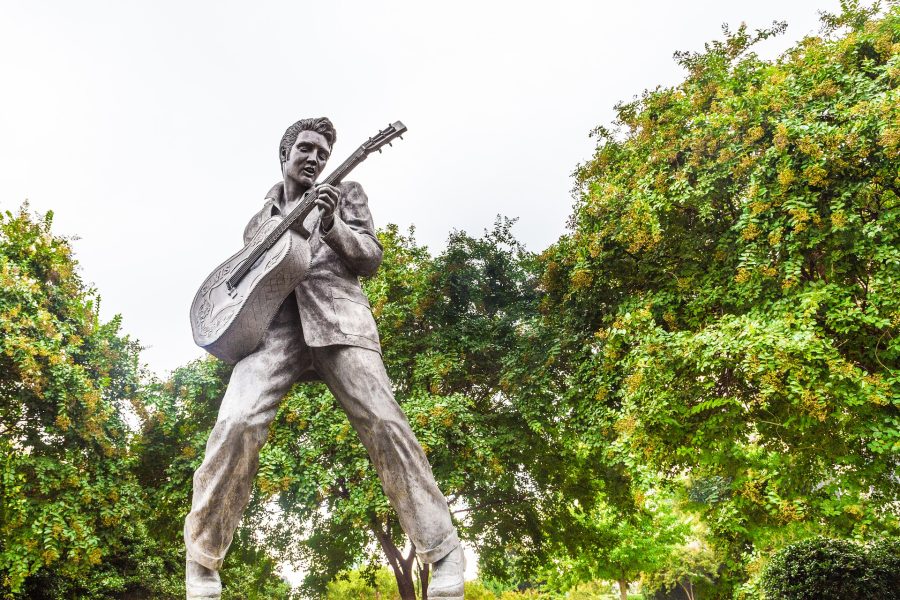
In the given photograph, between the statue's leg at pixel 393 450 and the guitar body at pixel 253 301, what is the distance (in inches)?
13.0

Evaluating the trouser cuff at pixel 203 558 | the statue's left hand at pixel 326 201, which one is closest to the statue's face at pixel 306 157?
the statue's left hand at pixel 326 201

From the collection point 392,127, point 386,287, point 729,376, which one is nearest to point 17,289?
point 386,287

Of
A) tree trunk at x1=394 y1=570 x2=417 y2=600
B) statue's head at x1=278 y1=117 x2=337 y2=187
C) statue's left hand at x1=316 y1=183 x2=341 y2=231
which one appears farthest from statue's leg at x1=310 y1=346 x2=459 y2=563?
tree trunk at x1=394 y1=570 x2=417 y2=600

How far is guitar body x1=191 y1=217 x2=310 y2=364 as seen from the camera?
9.64 ft

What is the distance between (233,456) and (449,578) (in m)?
1.05

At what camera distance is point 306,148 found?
3.56 metres

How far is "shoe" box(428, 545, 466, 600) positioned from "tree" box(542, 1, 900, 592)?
5952 millimetres

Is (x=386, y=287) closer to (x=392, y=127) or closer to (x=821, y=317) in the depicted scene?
(x=821, y=317)

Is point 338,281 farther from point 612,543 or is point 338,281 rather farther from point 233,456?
point 612,543

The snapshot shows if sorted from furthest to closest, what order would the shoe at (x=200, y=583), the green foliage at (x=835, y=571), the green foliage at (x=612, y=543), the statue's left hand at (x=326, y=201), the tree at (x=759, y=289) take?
the green foliage at (x=612, y=543)
the green foliage at (x=835, y=571)
the tree at (x=759, y=289)
the statue's left hand at (x=326, y=201)
the shoe at (x=200, y=583)

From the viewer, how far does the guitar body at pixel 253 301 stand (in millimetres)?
2938

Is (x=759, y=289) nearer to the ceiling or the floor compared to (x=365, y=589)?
nearer to the ceiling

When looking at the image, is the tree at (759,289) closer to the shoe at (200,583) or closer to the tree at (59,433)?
the shoe at (200,583)

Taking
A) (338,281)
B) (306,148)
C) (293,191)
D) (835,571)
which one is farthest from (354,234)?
(835,571)
